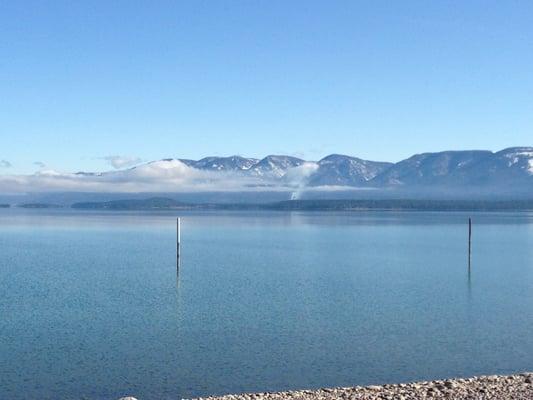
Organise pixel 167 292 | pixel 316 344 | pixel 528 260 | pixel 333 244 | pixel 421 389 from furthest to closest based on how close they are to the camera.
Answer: pixel 333 244, pixel 528 260, pixel 167 292, pixel 316 344, pixel 421 389

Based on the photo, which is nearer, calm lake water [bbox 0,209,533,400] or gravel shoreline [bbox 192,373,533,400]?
gravel shoreline [bbox 192,373,533,400]

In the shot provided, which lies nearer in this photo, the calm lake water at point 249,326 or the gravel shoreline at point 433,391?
the gravel shoreline at point 433,391

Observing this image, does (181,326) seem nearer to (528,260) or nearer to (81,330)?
(81,330)

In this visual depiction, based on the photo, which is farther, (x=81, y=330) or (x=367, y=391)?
(x=81, y=330)

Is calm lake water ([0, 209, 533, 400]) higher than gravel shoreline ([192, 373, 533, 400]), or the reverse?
gravel shoreline ([192, 373, 533, 400])

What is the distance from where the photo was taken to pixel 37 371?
2308cm

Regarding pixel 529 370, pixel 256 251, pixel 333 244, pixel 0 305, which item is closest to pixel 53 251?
pixel 256 251

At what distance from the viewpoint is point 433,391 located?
19359 millimetres

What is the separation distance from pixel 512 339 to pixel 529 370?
4992 mm

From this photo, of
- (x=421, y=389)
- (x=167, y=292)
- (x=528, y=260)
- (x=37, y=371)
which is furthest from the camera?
(x=528, y=260)

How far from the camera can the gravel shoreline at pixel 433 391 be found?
18719mm

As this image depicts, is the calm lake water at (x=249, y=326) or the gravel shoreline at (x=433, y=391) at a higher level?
the gravel shoreline at (x=433, y=391)

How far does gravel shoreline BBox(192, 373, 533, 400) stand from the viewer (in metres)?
18.7

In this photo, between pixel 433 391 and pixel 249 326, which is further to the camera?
pixel 249 326
